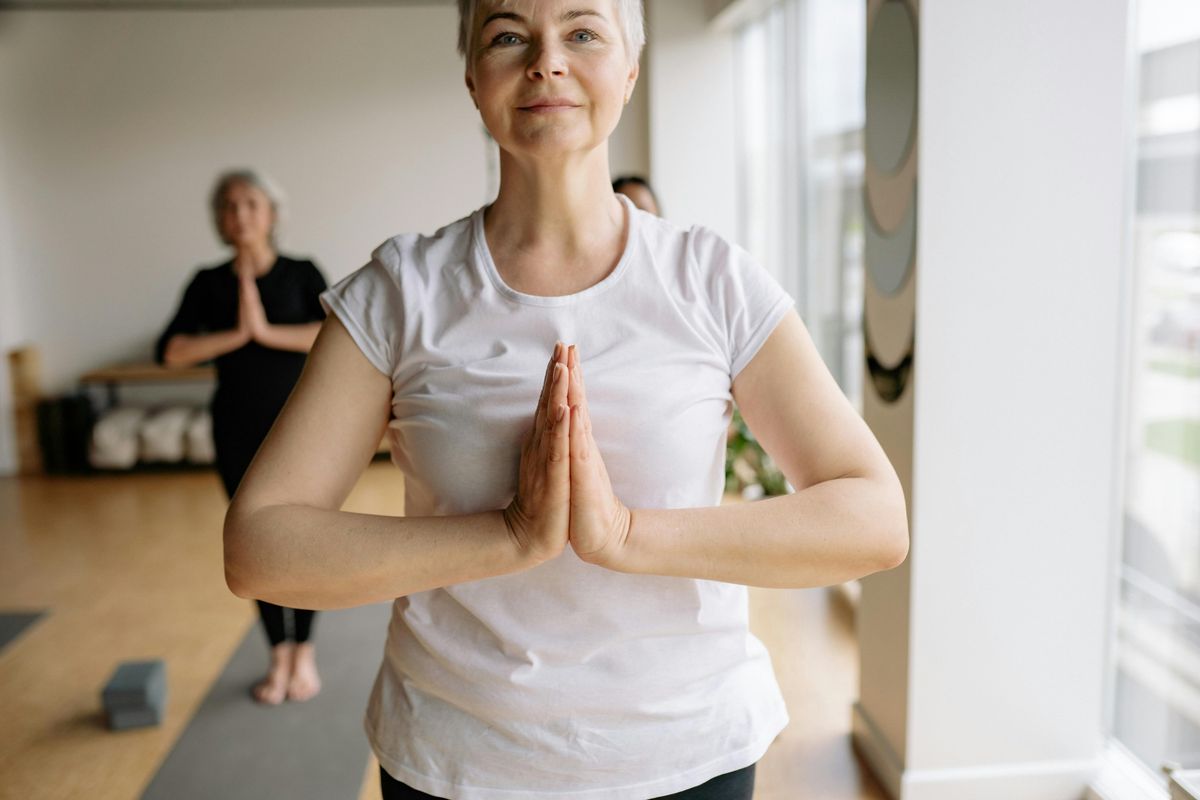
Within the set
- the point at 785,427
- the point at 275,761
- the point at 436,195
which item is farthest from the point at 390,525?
the point at 436,195

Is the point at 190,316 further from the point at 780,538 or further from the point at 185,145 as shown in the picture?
the point at 185,145

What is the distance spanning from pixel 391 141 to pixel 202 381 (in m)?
1.97

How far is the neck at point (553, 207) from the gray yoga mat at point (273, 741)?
221cm

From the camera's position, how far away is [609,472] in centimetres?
93

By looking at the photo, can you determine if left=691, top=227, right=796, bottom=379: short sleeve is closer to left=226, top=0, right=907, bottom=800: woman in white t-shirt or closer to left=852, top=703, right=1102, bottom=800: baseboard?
left=226, top=0, right=907, bottom=800: woman in white t-shirt

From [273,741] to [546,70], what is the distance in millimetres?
2696

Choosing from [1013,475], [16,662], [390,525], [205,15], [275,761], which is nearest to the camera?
[390,525]

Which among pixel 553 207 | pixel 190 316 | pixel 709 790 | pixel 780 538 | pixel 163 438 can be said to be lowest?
pixel 163 438

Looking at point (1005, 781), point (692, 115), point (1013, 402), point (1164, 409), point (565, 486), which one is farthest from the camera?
point (692, 115)

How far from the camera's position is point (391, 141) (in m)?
7.14

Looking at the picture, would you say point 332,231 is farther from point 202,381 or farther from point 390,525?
point 390,525

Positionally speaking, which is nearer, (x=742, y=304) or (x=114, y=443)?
(x=742, y=304)

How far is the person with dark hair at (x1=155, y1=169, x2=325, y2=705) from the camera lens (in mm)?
3240

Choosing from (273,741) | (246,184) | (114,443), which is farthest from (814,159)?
(114,443)
